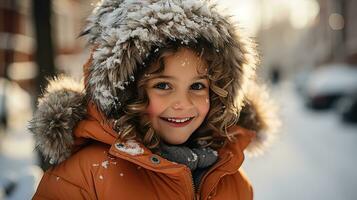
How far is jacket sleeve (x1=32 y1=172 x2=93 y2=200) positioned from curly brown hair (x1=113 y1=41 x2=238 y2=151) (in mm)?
311

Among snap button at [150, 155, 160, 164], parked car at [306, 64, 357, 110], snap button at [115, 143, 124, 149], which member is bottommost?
parked car at [306, 64, 357, 110]

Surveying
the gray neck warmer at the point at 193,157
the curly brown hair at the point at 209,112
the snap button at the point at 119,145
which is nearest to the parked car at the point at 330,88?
the curly brown hair at the point at 209,112

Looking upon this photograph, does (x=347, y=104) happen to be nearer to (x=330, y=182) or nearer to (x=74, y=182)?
(x=330, y=182)

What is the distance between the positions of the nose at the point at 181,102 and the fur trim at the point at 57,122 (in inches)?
17.3

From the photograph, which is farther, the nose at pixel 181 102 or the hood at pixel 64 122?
the nose at pixel 181 102

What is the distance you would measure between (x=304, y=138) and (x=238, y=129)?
24.7ft

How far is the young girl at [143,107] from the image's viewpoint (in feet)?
6.62

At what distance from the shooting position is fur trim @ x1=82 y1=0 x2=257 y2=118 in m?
2.10

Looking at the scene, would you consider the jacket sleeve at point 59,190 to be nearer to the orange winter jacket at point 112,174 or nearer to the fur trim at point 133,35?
the orange winter jacket at point 112,174

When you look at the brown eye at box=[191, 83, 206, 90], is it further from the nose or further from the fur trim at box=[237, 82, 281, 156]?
the fur trim at box=[237, 82, 281, 156]

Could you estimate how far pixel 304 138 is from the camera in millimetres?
9641

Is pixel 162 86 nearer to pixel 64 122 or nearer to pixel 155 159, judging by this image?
pixel 155 159

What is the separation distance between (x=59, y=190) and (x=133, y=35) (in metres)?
0.78

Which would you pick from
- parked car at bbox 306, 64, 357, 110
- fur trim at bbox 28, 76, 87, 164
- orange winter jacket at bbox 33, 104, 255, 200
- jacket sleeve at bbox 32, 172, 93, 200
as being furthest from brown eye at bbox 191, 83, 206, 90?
parked car at bbox 306, 64, 357, 110
